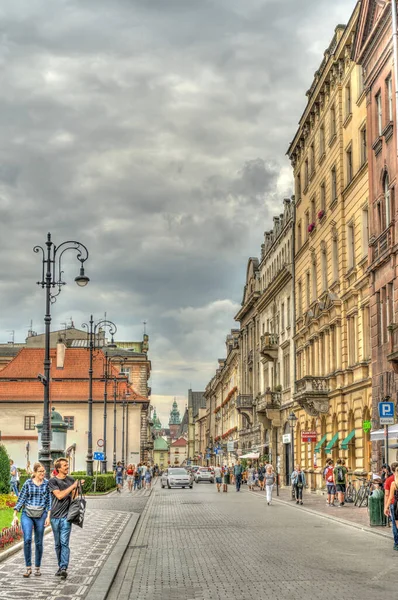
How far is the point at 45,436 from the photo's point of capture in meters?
25.7

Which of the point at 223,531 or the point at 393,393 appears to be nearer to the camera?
the point at 223,531

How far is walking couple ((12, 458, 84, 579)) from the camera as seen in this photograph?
13.1 m

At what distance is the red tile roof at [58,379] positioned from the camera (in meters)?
86.3

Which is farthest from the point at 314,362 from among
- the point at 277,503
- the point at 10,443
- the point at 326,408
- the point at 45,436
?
the point at 10,443

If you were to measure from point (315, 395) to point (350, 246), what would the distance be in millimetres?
7664

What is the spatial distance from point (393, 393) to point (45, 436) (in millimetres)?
11404

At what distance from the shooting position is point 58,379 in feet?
301

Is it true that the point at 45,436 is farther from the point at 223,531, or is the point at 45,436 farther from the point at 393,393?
the point at 393,393

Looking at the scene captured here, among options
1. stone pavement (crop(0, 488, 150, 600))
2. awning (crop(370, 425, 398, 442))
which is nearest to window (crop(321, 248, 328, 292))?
awning (crop(370, 425, 398, 442))

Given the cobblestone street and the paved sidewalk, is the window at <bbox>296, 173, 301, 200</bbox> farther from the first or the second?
the cobblestone street

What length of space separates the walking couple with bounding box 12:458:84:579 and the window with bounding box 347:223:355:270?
27.4 metres

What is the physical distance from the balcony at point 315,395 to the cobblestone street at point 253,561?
16.4 meters

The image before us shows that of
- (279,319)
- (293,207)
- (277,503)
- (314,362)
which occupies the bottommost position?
(277,503)

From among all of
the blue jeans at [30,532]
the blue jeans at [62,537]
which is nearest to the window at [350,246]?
the blue jeans at [30,532]
